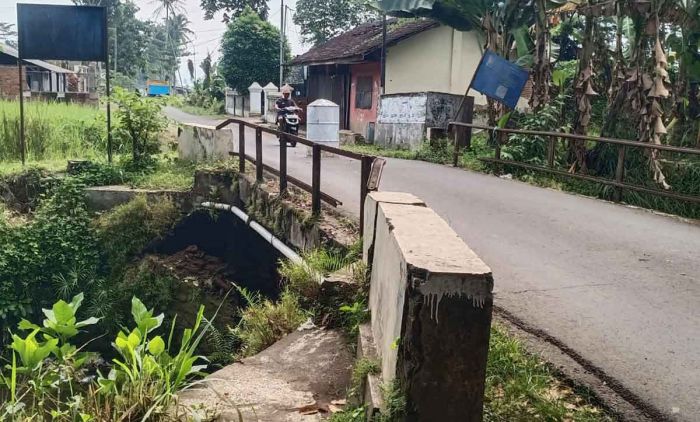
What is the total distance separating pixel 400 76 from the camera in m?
23.6

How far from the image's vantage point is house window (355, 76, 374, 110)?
82.1 feet

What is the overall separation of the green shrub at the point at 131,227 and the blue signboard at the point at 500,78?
7.67 metres

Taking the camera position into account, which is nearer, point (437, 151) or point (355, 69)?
point (437, 151)

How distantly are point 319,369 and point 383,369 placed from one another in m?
1.14

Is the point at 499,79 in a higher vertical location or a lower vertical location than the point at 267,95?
higher

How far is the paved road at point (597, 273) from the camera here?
3869 mm

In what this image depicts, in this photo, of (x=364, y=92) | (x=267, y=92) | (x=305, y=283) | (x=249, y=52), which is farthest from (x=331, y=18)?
(x=305, y=283)

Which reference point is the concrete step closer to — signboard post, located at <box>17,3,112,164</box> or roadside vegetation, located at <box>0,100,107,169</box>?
signboard post, located at <box>17,3,112,164</box>

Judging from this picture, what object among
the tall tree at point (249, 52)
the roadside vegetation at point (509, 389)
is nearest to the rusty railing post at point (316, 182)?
the roadside vegetation at point (509, 389)

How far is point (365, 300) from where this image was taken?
15.5 feet

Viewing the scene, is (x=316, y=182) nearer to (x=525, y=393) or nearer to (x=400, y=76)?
(x=525, y=393)

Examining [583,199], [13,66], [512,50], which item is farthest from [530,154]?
[13,66]

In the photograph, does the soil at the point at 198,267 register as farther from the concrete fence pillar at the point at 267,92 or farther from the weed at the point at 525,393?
the concrete fence pillar at the point at 267,92

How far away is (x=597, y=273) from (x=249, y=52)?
32.3 m
